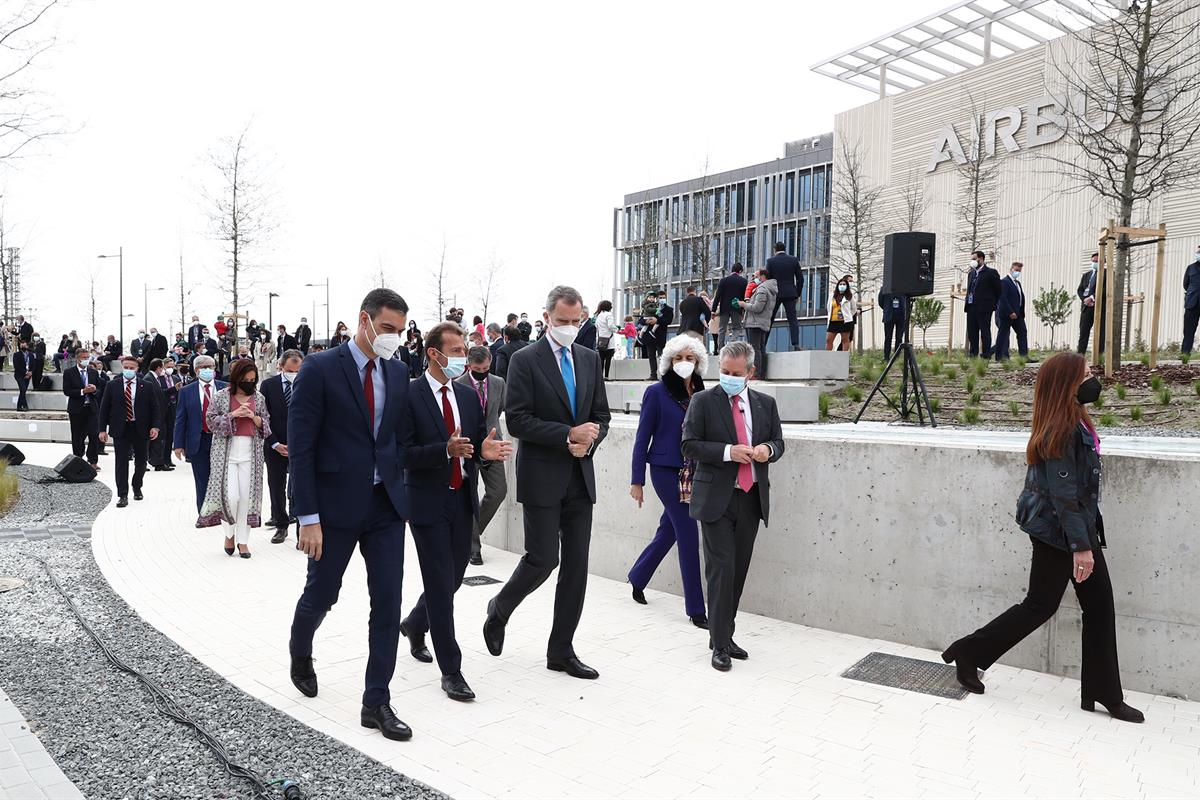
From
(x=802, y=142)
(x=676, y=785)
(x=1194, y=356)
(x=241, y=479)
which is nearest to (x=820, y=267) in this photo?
(x=802, y=142)

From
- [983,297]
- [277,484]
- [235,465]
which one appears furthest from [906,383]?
[983,297]

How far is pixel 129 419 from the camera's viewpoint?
42.5 ft

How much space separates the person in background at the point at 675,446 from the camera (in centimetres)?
657

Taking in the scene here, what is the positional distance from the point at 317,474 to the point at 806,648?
346 cm

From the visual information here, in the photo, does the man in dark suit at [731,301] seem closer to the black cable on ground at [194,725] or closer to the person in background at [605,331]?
the person in background at [605,331]

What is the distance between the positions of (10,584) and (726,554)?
6306 millimetres

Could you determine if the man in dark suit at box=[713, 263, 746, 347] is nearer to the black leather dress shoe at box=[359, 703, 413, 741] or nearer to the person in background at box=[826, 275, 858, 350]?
the person in background at box=[826, 275, 858, 350]

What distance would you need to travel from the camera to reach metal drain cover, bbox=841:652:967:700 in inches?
206

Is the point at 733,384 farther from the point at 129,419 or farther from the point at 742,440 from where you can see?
the point at 129,419

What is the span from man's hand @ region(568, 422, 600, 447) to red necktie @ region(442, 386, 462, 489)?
67 cm

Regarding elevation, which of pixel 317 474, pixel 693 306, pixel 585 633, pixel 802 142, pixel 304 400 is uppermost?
pixel 802 142

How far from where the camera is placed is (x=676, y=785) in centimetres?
396

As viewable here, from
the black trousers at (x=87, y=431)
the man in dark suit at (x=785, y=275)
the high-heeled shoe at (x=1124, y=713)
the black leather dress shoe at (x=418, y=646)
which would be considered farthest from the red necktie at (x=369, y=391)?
the black trousers at (x=87, y=431)

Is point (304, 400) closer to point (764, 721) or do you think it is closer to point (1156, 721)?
point (764, 721)
